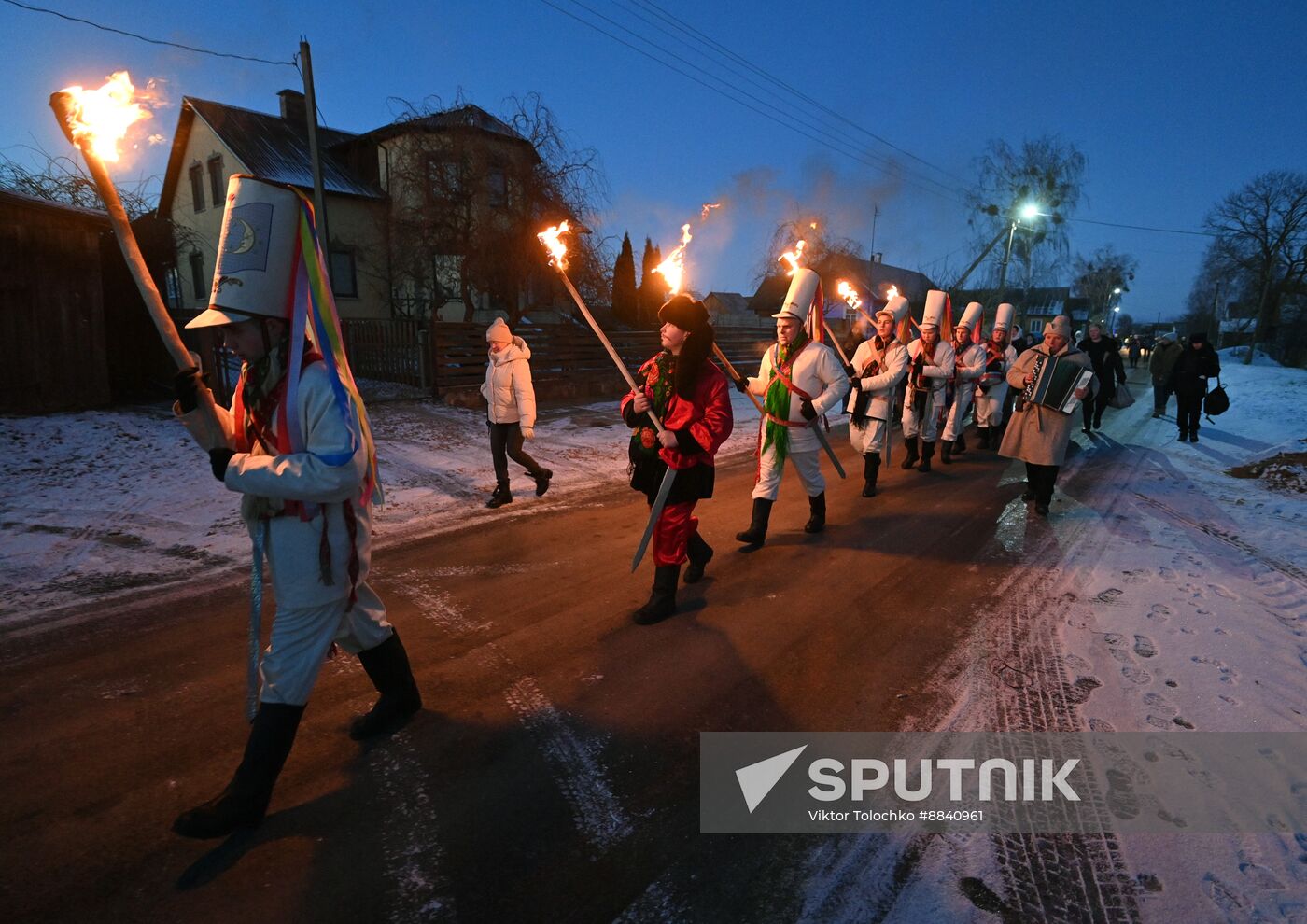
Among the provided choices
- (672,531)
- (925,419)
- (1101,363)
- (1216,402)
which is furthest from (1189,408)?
(672,531)

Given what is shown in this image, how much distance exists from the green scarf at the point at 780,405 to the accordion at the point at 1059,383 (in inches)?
112

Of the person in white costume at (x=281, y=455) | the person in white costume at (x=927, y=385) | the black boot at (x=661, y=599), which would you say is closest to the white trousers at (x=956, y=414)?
the person in white costume at (x=927, y=385)

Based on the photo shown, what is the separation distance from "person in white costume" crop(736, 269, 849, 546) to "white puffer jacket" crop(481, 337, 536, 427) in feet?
7.67

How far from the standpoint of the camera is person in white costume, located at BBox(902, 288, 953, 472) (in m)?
9.50

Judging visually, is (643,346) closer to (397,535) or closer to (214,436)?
(397,535)

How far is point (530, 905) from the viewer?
226 cm

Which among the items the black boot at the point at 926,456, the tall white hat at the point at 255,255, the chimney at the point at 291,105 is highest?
the chimney at the point at 291,105

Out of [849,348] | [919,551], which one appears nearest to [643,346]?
[849,348]

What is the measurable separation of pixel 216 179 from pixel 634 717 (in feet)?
91.3

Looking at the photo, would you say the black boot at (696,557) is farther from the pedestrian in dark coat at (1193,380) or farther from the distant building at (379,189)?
the distant building at (379,189)

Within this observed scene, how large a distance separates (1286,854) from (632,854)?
2283 millimetres

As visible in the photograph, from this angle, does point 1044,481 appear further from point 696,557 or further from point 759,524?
point 696,557

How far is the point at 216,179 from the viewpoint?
24.1 m

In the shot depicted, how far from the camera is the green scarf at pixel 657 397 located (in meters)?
4.63
